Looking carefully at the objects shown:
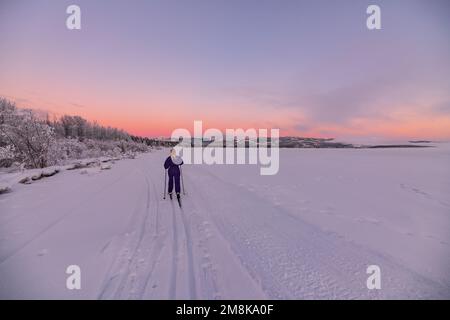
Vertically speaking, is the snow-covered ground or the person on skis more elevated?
the person on skis

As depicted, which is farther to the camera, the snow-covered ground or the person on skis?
the person on skis

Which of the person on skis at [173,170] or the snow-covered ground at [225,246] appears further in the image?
the person on skis at [173,170]

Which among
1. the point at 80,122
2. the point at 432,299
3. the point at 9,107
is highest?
the point at 80,122

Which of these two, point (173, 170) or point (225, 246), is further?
point (173, 170)

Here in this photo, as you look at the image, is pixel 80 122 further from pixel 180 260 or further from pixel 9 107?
pixel 180 260

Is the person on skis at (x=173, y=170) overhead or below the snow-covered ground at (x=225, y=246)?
overhead

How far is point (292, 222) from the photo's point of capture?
17.7ft

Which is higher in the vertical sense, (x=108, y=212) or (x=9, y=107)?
(x=9, y=107)

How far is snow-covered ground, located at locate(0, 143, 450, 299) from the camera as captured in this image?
2.82 m

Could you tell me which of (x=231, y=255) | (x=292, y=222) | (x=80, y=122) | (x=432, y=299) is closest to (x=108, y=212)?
(x=231, y=255)

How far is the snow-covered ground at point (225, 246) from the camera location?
9.25 feet

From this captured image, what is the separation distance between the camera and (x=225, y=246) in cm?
400

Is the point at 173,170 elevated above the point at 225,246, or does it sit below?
above

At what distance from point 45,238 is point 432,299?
6.77 metres
